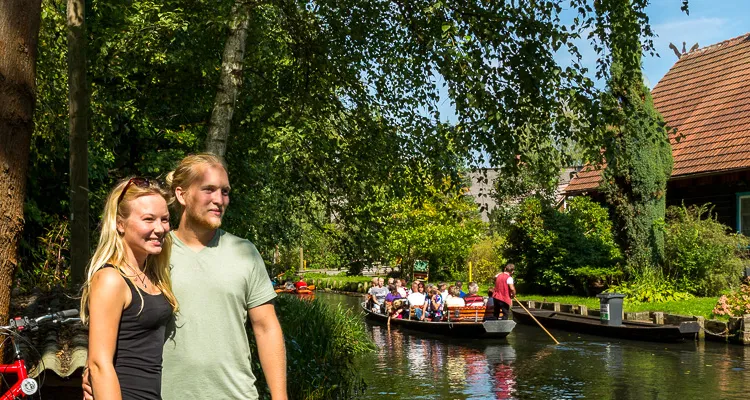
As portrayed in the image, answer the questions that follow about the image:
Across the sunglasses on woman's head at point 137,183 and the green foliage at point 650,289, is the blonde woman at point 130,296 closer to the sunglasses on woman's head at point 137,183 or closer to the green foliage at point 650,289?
the sunglasses on woman's head at point 137,183

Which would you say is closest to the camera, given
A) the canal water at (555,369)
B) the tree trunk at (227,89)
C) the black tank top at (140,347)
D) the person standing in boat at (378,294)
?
the black tank top at (140,347)

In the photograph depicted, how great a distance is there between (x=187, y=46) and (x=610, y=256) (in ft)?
64.5

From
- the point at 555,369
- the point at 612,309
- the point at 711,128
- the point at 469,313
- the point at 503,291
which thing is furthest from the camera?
the point at 711,128

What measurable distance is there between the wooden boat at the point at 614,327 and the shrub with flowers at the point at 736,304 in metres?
0.74

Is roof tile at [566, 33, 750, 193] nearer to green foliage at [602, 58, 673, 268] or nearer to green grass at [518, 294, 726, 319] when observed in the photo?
green foliage at [602, 58, 673, 268]

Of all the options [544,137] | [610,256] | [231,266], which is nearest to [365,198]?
[544,137]


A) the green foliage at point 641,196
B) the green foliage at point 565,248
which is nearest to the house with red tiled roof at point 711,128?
the green foliage at point 641,196

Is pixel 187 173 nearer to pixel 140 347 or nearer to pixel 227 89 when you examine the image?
pixel 140 347

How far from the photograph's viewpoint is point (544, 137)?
30.8ft

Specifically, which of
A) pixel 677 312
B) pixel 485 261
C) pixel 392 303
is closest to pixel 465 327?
pixel 677 312

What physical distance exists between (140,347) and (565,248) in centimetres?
2787

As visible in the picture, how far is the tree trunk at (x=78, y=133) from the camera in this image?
441 inches

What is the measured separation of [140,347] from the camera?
3283mm

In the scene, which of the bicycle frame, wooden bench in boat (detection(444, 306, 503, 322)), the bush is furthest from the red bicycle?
the bush
